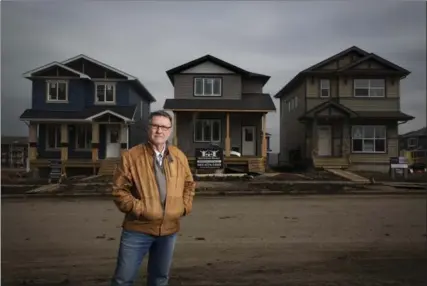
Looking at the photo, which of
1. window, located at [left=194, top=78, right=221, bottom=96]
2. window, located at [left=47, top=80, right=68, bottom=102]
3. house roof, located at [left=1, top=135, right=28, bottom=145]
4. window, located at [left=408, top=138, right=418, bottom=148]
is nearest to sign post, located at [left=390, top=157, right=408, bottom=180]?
window, located at [left=408, top=138, right=418, bottom=148]

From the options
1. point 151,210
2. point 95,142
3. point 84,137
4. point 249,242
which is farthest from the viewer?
point 95,142

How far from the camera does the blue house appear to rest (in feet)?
20.8

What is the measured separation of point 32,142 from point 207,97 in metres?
2.99

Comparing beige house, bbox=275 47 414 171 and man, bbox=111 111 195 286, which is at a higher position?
beige house, bbox=275 47 414 171

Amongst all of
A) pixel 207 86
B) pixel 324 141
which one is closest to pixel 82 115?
pixel 207 86

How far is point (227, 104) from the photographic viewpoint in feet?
26.7

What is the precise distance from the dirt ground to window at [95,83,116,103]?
201 centimetres

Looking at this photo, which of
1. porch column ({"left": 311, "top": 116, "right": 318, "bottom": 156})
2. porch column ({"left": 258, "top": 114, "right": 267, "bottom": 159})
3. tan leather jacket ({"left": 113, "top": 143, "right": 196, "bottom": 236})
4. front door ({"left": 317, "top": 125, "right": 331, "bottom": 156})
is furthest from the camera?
porch column ({"left": 311, "top": 116, "right": 318, "bottom": 156})

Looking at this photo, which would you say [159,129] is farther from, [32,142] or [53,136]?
[53,136]

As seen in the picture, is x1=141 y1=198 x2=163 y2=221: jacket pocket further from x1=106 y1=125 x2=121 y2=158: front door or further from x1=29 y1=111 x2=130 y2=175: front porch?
x1=29 y1=111 x2=130 y2=175: front porch

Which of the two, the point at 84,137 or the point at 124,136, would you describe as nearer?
the point at 124,136

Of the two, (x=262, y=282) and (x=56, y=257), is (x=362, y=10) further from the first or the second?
(x=56, y=257)

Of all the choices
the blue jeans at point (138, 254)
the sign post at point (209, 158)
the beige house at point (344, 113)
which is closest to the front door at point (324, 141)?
the beige house at point (344, 113)

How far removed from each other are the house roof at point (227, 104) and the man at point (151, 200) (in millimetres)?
2979
